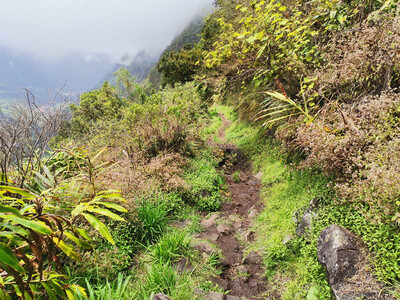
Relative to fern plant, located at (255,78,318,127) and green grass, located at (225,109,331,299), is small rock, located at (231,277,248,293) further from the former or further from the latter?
fern plant, located at (255,78,318,127)

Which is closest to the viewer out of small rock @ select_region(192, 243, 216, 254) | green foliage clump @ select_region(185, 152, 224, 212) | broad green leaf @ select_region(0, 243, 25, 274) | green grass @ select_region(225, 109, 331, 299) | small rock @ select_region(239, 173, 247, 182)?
broad green leaf @ select_region(0, 243, 25, 274)

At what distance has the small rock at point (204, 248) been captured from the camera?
330 centimetres

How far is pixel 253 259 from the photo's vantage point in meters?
3.13

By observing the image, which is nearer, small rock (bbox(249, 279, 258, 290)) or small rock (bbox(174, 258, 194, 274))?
small rock (bbox(249, 279, 258, 290))

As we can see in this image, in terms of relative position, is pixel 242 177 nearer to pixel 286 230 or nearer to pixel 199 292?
pixel 286 230

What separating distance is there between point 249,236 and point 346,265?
1.69m

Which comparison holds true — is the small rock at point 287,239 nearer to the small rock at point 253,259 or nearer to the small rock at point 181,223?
the small rock at point 253,259

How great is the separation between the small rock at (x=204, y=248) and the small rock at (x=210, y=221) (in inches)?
26.5

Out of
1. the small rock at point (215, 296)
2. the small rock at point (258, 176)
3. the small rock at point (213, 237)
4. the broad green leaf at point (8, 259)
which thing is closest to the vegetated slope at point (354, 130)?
the small rock at point (215, 296)

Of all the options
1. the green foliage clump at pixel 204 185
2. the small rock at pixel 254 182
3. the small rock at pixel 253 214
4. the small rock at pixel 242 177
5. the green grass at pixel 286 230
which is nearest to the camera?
the green grass at pixel 286 230

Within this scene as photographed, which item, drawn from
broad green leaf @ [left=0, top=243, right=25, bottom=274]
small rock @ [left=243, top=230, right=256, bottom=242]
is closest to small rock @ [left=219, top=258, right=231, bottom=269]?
small rock @ [left=243, top=230, right=256, bottom=242]

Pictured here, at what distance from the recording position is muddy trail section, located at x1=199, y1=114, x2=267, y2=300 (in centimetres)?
286

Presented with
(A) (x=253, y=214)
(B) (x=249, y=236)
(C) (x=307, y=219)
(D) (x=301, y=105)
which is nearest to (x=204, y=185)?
(A) (x=253, y=214)

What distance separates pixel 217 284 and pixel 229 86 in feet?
18.9
